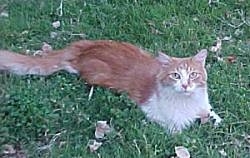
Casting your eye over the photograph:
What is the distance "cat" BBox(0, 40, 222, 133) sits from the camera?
5055 mm

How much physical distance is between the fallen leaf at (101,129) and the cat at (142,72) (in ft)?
1.08

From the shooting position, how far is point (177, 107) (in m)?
5.08

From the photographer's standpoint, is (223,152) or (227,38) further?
(227,38)

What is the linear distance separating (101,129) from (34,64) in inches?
38.1

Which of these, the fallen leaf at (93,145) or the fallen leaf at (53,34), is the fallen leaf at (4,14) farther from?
the fallen leaf at (93,145)

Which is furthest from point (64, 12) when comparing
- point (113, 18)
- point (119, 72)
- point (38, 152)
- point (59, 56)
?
point (38, 152)

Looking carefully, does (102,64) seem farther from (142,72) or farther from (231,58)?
(231,58)

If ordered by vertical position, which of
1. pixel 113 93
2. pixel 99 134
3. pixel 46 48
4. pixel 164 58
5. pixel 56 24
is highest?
pixel 164 58

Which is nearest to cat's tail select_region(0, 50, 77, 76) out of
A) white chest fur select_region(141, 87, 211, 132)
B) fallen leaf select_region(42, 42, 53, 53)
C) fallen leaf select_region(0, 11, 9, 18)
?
fallen leaf select_region(42, 42, 53, 53)

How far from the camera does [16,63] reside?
18.6ft

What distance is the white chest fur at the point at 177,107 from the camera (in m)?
5.05

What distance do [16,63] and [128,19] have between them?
1462 millimetres

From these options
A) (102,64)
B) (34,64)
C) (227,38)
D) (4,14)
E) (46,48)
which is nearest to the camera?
(102,64)

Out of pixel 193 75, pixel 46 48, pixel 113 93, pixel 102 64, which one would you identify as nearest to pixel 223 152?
pixel 193 75
